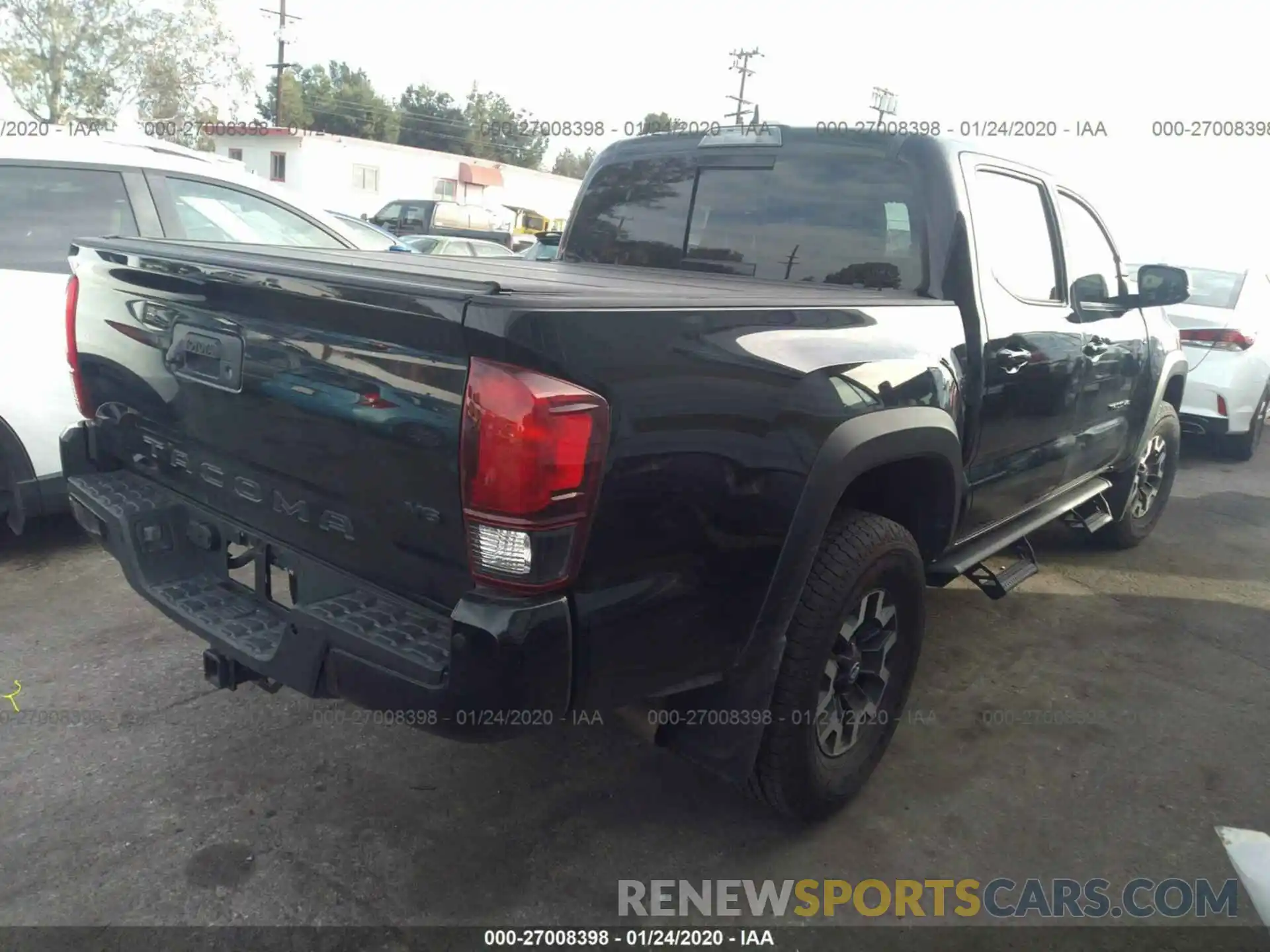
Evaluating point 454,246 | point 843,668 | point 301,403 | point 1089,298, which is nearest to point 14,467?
point 301,403

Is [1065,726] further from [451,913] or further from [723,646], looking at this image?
[451,913]

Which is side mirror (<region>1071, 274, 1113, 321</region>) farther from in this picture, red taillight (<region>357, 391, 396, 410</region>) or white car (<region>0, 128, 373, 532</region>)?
white car (<region>0, 128, 373, 532</region>)

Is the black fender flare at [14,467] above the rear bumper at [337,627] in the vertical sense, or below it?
below

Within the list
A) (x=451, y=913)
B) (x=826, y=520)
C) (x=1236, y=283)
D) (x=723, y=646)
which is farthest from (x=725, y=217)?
(x=1236, y=283)

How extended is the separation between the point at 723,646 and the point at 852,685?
754 millimetres

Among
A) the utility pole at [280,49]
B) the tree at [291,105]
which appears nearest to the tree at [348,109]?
the tree at [291,105]

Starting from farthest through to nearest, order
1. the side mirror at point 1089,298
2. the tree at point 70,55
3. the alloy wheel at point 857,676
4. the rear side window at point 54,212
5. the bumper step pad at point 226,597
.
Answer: the tree at point 70,55
the rear side window at point 54,212
the side mirror at point 1089,298
the alloy wheel at point 857,676
the bumper step pad at point 226,597

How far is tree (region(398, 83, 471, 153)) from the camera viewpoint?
6669cm

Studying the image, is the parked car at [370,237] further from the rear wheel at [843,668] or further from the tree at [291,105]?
the tree at [291,105]

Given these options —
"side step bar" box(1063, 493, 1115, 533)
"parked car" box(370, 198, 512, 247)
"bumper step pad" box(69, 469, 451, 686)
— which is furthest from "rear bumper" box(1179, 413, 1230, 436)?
"parked car" box(370, 198, 512, 247)

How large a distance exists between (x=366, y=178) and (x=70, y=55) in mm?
10046

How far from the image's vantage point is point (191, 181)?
15.4 feet

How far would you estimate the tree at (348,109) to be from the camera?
6212 centimetres

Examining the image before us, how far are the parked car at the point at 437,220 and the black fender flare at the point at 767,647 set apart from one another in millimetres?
18972
